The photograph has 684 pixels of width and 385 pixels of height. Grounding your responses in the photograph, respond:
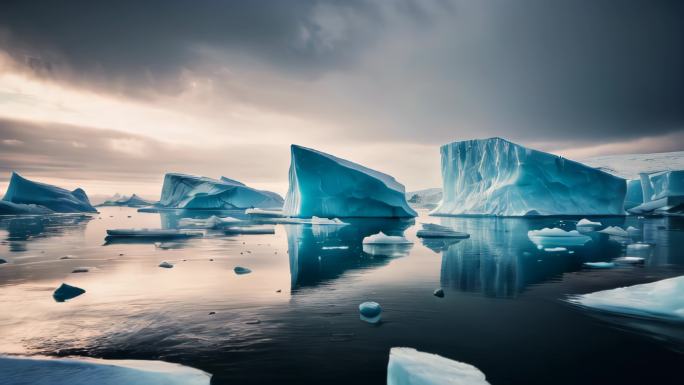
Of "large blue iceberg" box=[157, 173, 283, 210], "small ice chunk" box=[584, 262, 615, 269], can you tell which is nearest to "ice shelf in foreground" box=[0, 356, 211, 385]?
"small ice chunk" box=[584, 262, 615, 269]

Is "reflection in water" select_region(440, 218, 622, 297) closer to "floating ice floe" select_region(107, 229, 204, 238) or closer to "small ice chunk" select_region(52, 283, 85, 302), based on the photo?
"small ice chunk" select_region(52, 283, 85, 302)

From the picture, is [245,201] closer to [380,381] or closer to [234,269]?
[234,269]

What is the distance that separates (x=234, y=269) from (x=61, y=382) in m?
5.13

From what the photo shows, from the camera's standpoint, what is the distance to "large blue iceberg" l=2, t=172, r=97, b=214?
114ft

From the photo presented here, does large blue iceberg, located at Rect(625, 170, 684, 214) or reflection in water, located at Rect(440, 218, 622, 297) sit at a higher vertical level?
large blue iceberg, located at Rect(625, 170, 684, 214)

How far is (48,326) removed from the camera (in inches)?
159

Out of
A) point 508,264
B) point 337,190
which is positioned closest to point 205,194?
point 337,190

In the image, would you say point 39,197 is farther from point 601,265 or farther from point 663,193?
point 663,193

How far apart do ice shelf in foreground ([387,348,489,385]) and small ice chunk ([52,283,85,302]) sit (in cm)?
468

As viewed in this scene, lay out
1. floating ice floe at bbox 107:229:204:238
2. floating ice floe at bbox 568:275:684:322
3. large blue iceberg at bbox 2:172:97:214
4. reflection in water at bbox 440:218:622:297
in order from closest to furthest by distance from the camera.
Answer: floating ice floe at bbox 568:275:684:322 → reflection in water at bbox 440:218:622:297 → floating ice floe at bbox 107:229:204:238 → large blue iceberg at bbox 2:172:97:214

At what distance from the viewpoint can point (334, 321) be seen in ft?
14.0

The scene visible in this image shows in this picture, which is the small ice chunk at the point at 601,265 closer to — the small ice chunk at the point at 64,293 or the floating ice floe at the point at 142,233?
the small ice chunk at the point at 64,293

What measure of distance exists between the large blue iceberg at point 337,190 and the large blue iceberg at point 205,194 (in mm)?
18032

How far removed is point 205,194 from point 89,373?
43.7 m
